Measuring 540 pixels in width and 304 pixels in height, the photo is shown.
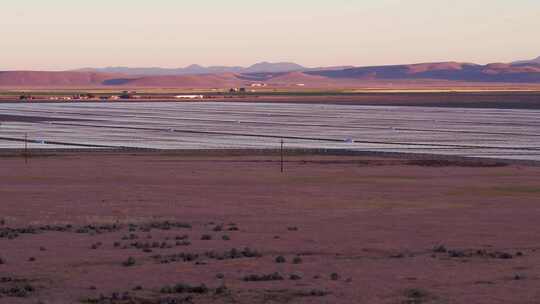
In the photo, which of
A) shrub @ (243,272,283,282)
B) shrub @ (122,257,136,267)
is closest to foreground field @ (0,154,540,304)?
shrub @ (243,272,283,282)

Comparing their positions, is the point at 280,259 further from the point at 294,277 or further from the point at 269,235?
the point at 269,235

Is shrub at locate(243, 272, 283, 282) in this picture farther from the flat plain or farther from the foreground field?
the flat plain

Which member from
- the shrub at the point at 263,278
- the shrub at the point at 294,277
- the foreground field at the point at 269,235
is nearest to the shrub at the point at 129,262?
the foreground field at the point at 269,235

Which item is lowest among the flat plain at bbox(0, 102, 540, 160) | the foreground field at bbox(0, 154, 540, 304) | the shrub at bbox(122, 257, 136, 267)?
the flat plain at bbox(0, 102, 540, 160)

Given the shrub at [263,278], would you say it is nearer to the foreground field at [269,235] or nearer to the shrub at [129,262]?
the foreground field at [269,235]

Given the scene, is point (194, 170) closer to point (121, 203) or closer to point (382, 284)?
point (121, 203)

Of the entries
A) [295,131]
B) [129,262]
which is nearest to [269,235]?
[129,262]

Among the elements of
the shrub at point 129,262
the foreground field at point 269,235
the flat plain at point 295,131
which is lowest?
the flat plain at point 295,131

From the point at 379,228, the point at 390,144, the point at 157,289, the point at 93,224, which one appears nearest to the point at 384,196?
the point at 379,228
